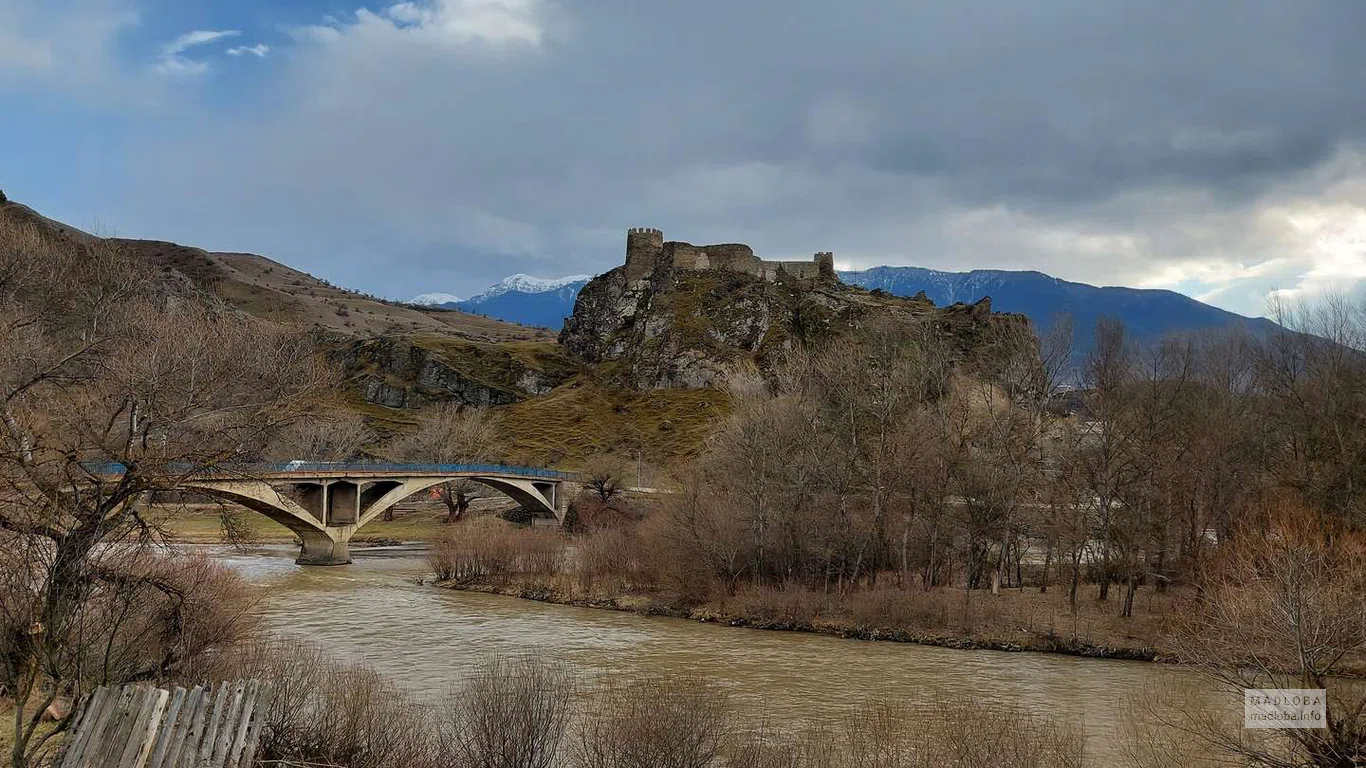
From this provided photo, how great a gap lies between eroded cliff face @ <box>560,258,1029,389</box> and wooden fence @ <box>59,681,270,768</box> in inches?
4338

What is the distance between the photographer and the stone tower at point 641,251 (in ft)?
494

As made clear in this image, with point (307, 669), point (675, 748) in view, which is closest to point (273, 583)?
point (307, 669)

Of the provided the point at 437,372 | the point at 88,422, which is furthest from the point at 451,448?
the point at 88,422

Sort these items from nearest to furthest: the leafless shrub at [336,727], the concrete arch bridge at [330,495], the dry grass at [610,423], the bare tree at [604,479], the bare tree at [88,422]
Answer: the bare tree at [88,422] → the leafless shrub at [336,727] → the concrete arch bridge at [330,495] → the bare tree at [604,479] → the dry grass at [610,423]

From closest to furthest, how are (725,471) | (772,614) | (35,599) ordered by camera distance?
(35,599), (772,614), (725,471)

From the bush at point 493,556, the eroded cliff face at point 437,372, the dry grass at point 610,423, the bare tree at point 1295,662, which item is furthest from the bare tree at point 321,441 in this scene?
the bare tree at point 1295,662

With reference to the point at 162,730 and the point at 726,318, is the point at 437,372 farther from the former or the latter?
the point at 162,730

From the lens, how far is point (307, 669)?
15609mm

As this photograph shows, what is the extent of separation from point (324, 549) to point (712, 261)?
306ft

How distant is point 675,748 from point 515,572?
123 ft

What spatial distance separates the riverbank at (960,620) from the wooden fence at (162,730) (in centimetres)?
2822

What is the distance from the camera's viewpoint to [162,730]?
913 centimetres

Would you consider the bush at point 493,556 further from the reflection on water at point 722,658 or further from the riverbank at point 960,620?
the riverbank at point 960,620

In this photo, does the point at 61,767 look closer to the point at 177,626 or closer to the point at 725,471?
the point at 177,626
